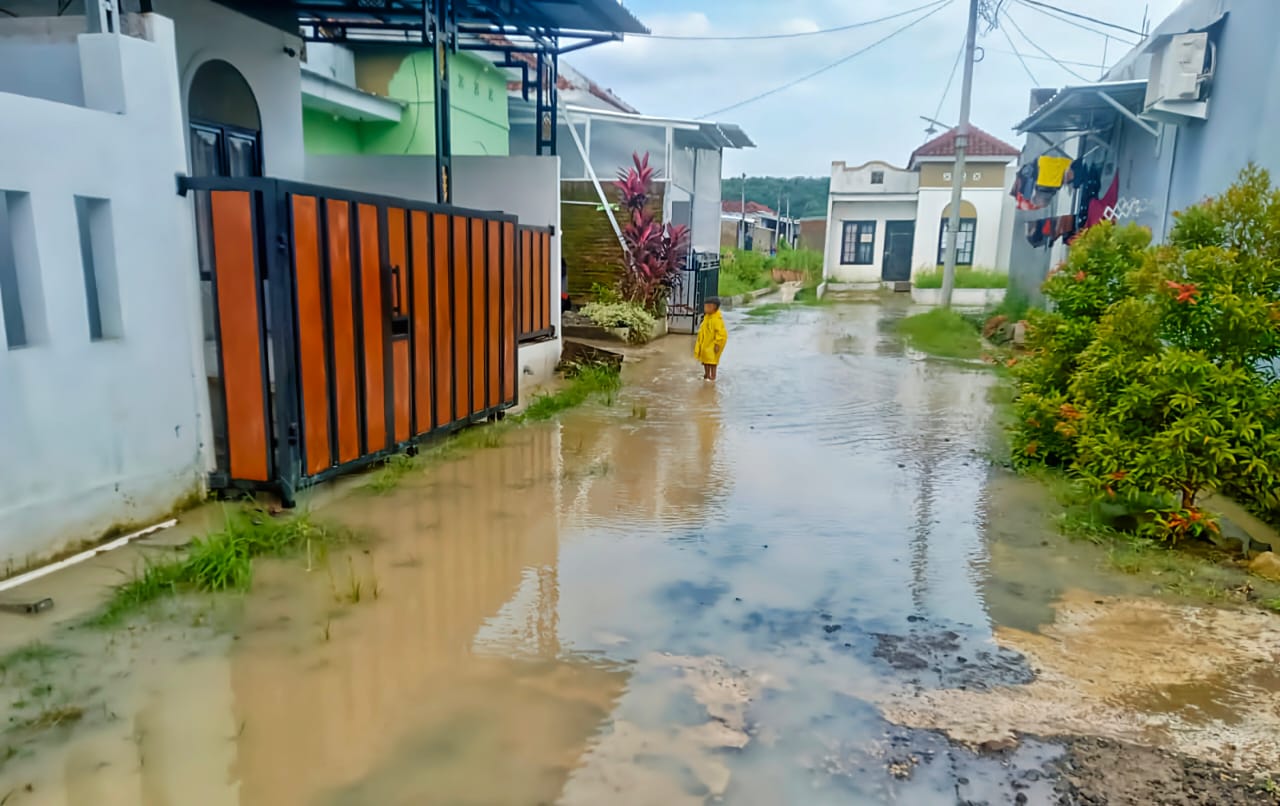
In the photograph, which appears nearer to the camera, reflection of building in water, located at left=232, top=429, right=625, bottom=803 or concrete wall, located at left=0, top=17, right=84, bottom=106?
reflection of building in water, located at left=232, top=429, right=625, bottom=803

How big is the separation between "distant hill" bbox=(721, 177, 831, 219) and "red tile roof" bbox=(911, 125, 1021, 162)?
132ft

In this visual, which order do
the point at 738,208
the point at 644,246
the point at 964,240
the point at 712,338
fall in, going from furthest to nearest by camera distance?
the point at 738,208 < the point at 964,240 < the point at 644,246 < the point at 712,338

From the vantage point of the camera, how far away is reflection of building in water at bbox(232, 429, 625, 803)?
2.96 meters

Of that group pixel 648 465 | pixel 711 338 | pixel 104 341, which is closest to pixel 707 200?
pixel 711 338

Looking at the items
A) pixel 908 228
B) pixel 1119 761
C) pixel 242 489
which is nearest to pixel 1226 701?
pixel 1119 761

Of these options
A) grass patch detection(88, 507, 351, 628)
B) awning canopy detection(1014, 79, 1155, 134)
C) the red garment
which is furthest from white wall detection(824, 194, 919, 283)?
grass patch detection(88, 507, 351, 628)

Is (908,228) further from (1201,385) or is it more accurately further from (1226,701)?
(1226,701)

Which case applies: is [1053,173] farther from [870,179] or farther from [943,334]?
[870,179]

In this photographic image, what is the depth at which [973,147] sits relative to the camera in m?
31.2

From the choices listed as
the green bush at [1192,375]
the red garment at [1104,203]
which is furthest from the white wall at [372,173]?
the red garment at [1104,203]

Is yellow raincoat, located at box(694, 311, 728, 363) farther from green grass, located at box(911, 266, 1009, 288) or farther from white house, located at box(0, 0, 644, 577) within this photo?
green grass, located at box(911, 266, 1009, 288)

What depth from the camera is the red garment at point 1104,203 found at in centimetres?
1256

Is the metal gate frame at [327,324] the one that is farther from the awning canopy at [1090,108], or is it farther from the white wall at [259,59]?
the awning canopy at [1090,108]

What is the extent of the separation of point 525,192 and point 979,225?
78.2 feet
